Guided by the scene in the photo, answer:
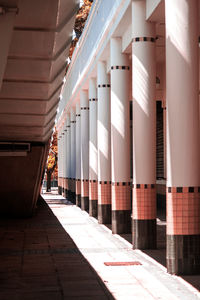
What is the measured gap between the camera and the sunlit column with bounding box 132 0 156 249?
1406 cm

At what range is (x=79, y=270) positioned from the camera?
436 inches

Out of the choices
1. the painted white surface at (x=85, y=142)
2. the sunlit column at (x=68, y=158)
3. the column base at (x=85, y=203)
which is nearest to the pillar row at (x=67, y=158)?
the sunlit column at (x=68, y=158)

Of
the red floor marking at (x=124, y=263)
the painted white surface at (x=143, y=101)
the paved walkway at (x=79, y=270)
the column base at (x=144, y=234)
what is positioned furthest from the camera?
the painted white surface at (x=143, y=101)

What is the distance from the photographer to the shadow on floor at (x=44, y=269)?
902 cm

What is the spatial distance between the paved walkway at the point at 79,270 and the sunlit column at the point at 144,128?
602 millimetres

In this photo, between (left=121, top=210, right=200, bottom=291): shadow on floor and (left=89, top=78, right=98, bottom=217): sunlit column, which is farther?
(left=89, top=78, right=98, bottom=217): sunlit column

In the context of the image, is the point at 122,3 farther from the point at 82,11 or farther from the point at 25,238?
the point at 82,11

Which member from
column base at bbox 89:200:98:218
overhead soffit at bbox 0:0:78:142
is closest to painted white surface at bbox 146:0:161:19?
overhead soffit at bbox 0:0:78:142

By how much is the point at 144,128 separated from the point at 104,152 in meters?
7.12

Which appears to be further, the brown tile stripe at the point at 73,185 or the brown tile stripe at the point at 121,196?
the brown tile stripe at the point at 73,185

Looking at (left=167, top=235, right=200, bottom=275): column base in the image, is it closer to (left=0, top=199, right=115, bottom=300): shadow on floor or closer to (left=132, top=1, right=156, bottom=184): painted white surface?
(left=0, top=199, right=115, bottom=300): shadow on floor

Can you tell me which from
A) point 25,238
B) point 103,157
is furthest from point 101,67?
point 25,238

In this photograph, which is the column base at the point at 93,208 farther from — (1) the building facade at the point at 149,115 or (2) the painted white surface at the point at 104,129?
(2) the painted white surface at the point at 104,129

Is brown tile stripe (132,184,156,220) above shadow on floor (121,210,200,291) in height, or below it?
above
